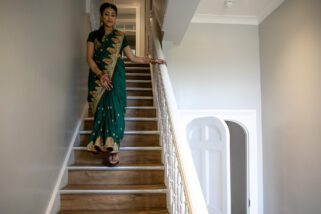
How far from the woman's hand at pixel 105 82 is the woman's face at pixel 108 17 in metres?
0.46

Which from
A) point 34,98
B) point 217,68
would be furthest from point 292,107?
point 34,98

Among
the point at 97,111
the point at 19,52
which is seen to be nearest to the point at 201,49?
the point at 97,111

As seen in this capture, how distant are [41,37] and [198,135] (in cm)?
272

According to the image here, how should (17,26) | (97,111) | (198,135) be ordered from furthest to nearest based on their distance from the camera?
(198,135) < (97,111) < (17,26)

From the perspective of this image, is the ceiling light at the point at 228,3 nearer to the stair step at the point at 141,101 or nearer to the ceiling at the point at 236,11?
the ceiling at the point at 236,11

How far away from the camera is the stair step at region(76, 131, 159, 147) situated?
2859 millimetres

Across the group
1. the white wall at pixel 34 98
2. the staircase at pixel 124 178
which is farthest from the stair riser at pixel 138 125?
the white wall at pixel 34 98

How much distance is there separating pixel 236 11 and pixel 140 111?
5.60 ft

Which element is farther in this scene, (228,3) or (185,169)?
(228,3)

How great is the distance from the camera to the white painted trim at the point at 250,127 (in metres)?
3.72

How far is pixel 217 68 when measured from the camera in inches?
150

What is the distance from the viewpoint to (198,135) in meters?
4.12

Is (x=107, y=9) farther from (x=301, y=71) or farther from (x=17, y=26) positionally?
(x=301, y=71)

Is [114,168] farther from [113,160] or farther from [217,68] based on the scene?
[217,68]
